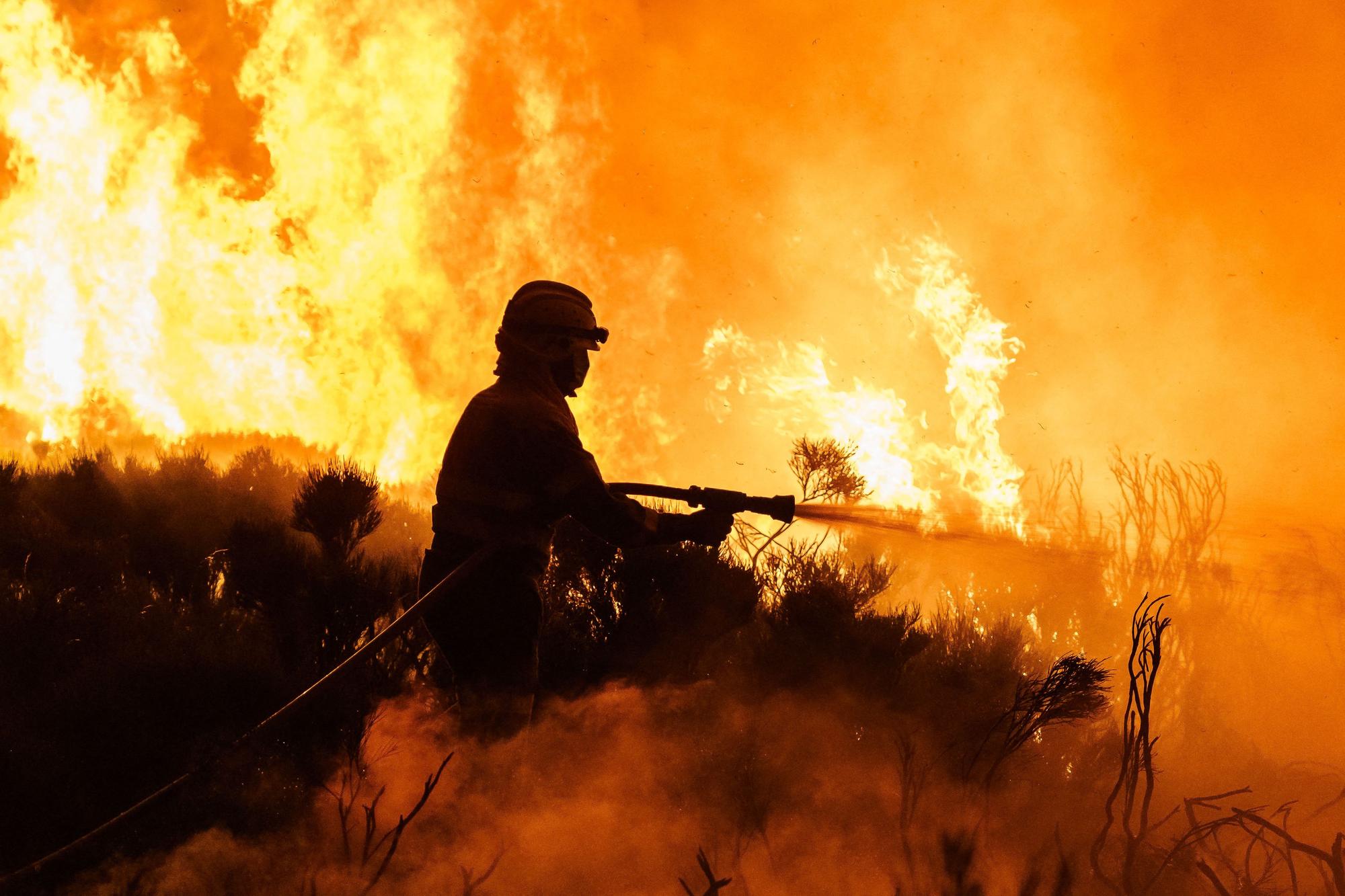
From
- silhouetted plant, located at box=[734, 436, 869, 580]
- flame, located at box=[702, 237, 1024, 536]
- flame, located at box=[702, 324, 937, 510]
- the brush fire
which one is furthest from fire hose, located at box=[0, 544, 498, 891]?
flame, located at box=[702, 237, 1024, 536]

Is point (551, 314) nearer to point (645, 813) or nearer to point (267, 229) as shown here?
point (645, 813)

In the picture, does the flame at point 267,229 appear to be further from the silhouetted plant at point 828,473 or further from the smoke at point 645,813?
the smoke at point 645,813

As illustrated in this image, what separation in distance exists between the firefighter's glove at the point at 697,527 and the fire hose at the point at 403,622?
42mm

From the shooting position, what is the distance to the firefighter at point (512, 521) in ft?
11.4

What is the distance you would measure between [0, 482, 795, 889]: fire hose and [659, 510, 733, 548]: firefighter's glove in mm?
42

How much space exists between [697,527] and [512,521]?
775 millimetres

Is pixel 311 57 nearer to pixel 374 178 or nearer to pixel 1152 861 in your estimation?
pixel 374 178

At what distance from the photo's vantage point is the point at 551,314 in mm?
3801

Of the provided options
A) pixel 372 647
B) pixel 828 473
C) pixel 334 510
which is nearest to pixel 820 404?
pixel 828 473

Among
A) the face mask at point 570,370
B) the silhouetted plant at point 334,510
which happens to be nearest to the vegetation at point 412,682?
the silhouetted plant at point 334,510

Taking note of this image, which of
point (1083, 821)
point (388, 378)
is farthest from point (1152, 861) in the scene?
point (388, 378)

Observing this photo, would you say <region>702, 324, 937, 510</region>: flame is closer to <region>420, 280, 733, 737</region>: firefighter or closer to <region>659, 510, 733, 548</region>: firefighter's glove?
<region>659, 510, 733, 548</region>: firefighter's glove

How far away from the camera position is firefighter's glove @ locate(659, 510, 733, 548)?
3.67 m

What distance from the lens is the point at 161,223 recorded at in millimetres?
13102
